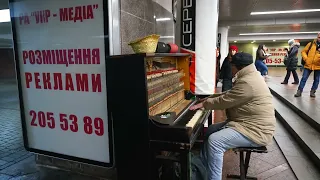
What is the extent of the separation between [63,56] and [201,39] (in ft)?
6.60

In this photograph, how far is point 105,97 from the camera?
8.27 feet

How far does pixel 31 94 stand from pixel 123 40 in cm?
139

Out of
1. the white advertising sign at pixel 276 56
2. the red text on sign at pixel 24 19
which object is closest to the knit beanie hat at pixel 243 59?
the red text on sign at pixel 24 19

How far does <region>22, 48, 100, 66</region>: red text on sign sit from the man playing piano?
1.43m

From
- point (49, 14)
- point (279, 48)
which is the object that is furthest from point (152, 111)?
point (279, 48)

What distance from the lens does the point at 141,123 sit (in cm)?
210

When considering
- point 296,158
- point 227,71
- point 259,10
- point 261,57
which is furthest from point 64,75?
point 259,10

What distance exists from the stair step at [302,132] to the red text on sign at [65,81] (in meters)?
2.98

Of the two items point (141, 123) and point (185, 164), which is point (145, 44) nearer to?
point (141, 123)

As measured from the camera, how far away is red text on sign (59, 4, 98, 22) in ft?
8.07

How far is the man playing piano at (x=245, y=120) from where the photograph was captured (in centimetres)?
232

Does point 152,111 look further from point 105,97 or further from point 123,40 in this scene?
point 123,40

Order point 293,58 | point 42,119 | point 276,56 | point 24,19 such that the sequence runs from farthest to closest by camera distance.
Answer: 1. point 276,56
2. point 293,58
3. point 42,119
4. point 24,19

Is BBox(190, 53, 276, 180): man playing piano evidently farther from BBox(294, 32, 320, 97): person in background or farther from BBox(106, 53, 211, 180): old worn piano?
BBox(294, 32, 320, 97): person in background
